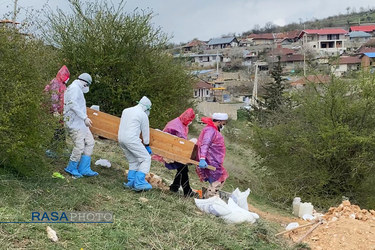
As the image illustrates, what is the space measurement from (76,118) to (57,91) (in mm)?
663

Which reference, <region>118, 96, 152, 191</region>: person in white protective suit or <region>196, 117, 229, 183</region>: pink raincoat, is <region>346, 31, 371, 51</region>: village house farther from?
<region>118, 96, 152, 191</region>: person in white protective suit

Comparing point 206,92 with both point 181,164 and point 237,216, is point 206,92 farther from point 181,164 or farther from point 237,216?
point 237,216

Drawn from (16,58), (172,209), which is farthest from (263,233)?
(16,58)

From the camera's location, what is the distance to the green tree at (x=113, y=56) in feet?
51.0

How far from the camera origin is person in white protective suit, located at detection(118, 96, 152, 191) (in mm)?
7176

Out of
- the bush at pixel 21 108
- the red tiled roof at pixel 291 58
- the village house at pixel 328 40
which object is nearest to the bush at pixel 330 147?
Result: the bush at pixel 21 108

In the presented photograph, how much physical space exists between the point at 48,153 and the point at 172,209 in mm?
2580

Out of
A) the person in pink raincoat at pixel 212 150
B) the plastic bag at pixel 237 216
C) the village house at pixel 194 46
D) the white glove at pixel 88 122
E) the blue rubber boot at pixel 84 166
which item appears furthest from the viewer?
the village house at pixel 194 46

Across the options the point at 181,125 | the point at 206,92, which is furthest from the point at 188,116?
the point at 206,92

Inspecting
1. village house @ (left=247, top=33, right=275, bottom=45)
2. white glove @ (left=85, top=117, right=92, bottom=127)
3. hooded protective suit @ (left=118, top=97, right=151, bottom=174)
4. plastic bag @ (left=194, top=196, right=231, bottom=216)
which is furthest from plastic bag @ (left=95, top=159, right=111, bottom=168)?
village house @ (left=247, top=33, right=275, bottom=45)

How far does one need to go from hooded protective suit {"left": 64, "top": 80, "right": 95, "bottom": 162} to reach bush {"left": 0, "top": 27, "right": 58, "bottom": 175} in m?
0.71

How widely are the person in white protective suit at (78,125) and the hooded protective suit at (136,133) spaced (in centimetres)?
68

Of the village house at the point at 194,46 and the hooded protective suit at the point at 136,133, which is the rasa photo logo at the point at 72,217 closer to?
the hooded protective suit at the point at 136,133

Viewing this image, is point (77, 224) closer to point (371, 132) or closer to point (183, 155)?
point (183, 155)
